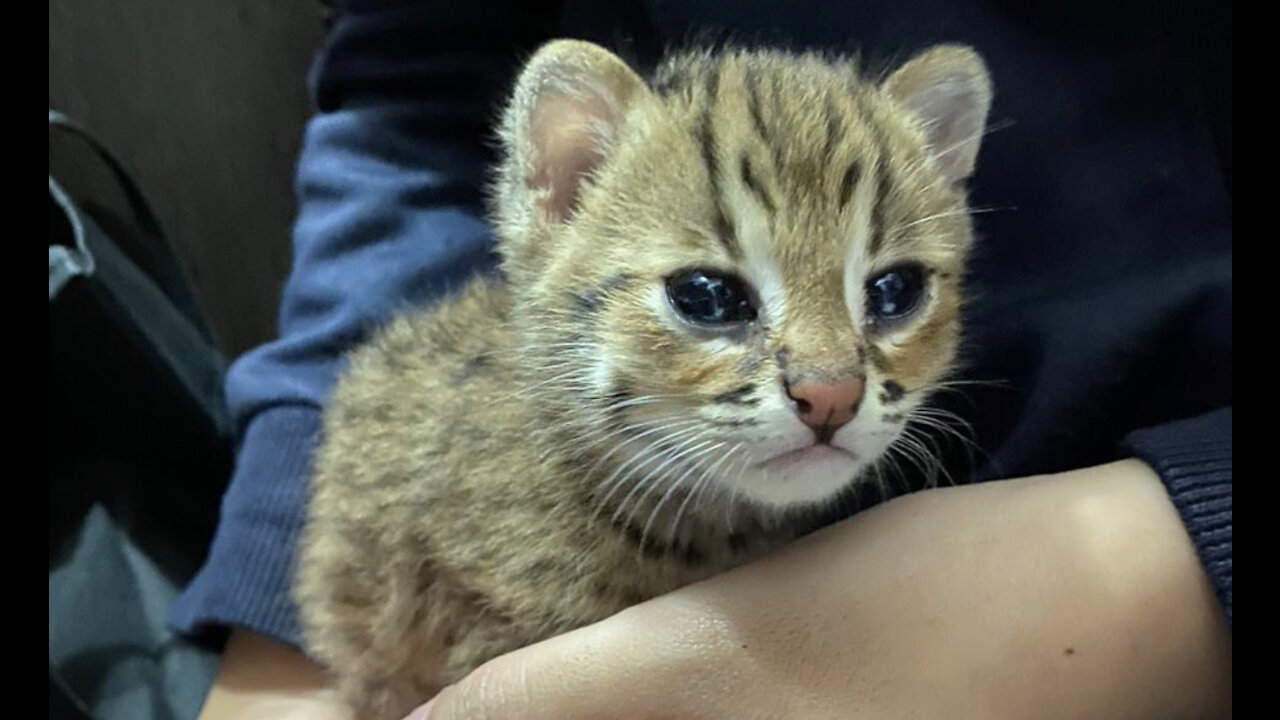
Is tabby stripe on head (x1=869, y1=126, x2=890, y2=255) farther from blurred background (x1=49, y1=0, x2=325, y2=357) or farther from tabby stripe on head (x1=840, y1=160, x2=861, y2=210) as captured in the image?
blurred background (x1=49, y1=0, x2=325, y2=357)

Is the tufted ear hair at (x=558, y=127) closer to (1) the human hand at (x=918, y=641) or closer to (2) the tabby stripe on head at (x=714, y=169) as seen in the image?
(2) the tabby stripe on head at (x=714, y=169)

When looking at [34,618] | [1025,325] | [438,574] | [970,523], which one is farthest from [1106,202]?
[34,618]

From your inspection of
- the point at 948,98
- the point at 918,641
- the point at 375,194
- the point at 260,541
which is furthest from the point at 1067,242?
the point at 260,541

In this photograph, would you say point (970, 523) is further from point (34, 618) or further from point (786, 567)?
point (34, 618)

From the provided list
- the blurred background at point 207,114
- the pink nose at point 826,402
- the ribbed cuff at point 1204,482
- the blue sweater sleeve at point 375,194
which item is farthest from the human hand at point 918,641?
the blurred background at point 207,114

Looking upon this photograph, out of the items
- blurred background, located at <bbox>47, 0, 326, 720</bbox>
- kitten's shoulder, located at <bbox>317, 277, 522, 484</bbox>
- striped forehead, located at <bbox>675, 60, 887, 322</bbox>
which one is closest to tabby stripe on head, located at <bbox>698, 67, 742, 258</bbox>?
striped forehead, located at <bbox>675, 60, 887, 322</bbox>
